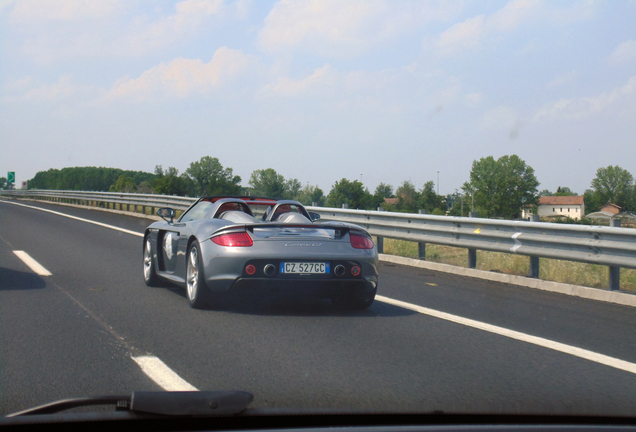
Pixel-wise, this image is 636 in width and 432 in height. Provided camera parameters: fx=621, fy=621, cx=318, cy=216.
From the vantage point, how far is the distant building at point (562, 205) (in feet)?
543

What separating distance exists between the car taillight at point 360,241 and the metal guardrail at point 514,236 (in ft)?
10.5

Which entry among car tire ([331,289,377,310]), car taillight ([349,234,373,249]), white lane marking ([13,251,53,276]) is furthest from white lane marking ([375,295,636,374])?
white lane marking ([13,251,53,276])

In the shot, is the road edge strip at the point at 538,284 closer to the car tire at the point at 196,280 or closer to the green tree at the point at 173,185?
the car tire at the point at 196,280

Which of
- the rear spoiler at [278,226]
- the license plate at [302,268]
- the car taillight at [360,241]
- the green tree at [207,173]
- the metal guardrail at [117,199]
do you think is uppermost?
the green tree at [207,173]

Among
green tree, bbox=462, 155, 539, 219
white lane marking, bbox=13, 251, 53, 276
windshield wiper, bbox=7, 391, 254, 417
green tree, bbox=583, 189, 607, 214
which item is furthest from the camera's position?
green tree, bbox=583, 189, 607, 214

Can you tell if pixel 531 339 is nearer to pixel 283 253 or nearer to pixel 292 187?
pixel 283 253

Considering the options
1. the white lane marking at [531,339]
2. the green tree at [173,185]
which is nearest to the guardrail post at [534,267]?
the white lane marking at [531,339]

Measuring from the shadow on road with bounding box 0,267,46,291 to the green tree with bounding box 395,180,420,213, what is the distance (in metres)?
144

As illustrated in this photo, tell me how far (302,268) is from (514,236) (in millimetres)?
4296

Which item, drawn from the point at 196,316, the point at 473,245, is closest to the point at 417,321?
the point at 196,316

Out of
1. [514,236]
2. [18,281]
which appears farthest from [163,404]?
[514,236]

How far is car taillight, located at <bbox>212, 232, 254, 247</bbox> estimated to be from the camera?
19.4 ft

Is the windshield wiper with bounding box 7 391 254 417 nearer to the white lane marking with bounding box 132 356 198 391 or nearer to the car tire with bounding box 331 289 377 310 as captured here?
the white lane marking with bounding box 132 356 198 391

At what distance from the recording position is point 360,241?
6.23 metres
